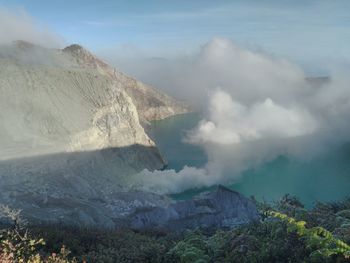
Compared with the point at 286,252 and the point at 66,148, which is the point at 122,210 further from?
the point at 286,252

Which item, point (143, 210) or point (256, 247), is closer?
point (256, 247)

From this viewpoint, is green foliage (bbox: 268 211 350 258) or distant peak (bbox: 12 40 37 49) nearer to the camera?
green foliage (bbox: 268 211 350 258)

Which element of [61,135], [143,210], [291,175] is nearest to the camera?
[143,210]

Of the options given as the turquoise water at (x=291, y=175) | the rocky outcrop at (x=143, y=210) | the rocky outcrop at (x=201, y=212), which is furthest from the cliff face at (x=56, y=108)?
the rocky outcrop at (x=201, y=212)

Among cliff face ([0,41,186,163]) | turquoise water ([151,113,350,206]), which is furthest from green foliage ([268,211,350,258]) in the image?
cliff face ([0,41,186,163])

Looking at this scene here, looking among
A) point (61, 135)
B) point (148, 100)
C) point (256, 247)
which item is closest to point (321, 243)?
point (256, 247)

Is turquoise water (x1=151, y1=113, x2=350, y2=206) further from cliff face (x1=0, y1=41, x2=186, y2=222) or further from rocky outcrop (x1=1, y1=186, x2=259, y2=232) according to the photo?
cliff face (x1=0, y1=41, x2=186, y2=222)

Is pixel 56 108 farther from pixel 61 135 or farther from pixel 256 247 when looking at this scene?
pixel 256 247

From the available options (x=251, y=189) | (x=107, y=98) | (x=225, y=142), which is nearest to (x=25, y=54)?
(x=107, y=98)
